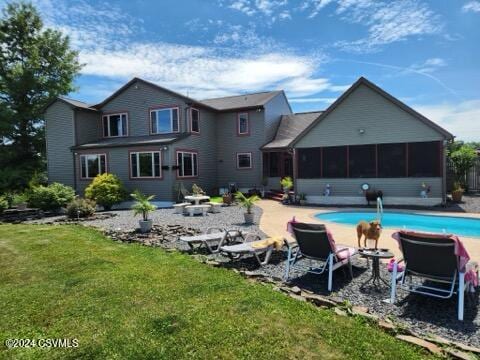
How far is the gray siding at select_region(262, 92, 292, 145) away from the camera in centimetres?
2280

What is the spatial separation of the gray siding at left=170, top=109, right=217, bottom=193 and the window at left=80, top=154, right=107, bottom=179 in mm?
5164

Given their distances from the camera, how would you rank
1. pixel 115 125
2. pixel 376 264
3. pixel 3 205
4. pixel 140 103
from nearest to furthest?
pixel 376 264
pixel 3 205
pixel 140 103
pixel 115 125

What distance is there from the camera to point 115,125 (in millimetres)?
22703

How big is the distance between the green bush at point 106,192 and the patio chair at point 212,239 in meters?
10.9

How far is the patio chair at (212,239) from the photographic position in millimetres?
7787

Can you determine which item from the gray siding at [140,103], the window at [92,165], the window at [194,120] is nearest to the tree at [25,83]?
the window at [92,165]

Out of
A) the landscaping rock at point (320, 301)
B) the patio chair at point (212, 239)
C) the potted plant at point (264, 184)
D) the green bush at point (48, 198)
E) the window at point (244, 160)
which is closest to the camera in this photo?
the landscaping rock at point (320, 301)

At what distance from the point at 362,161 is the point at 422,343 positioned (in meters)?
14.8

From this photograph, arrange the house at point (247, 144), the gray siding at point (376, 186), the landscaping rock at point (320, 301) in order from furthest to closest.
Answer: the house at point (247, 144), the gray siding at point (376, 186), the landscaping rock at point (320, 301)

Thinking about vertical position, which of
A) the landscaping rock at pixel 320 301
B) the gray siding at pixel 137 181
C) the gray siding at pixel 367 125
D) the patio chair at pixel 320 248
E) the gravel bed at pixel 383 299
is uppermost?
the gray siding at pixel 367 125

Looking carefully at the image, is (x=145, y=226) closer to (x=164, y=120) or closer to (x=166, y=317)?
(x=166, y=317)

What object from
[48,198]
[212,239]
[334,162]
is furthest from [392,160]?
[48,198]

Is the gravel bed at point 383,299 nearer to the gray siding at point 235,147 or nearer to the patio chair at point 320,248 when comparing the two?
the patio chair at point 320,248

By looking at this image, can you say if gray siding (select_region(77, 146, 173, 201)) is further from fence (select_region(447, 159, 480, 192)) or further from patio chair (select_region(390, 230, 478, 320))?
fence (select_region(447, 159, 480, 192))
